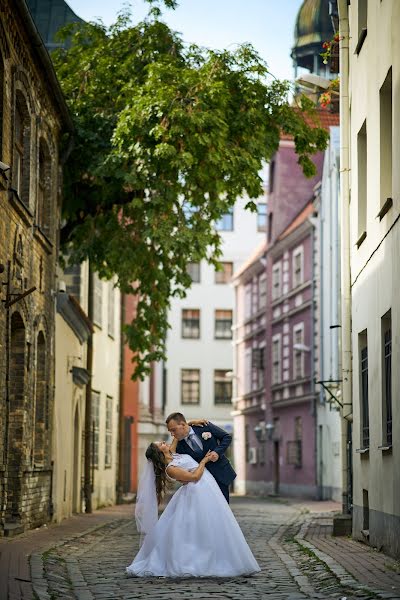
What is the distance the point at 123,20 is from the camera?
24969 millimetres

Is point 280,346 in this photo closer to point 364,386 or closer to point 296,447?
point 296,447

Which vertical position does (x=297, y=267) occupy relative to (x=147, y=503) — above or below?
above

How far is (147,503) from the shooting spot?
13.0 m

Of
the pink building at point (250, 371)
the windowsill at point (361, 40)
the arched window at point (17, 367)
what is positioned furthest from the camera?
the pink building at point (250, 371)

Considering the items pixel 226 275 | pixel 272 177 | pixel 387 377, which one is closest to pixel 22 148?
pixel 387 377

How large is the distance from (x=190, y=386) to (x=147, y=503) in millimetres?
58787

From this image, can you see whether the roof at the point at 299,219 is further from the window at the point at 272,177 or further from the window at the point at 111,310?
the window at the point at 111,310

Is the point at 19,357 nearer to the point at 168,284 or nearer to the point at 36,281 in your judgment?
the point at 36,281

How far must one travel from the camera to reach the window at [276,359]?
162 ft

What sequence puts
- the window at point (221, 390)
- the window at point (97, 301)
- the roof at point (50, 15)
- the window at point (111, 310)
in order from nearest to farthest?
the window at point (97, 301) → the roof at point (50, 15) → the window at point (111, 310) → the window at point (221, 390)

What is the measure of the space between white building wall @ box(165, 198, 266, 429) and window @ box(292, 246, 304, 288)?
2485 centimetres

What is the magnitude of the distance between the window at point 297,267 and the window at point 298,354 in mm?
1637

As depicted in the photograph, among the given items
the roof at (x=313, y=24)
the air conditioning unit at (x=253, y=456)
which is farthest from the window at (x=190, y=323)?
the roof at (x=313, y=24)

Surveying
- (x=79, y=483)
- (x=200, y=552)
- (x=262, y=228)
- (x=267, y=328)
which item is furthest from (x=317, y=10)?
(x=200, y=552)
